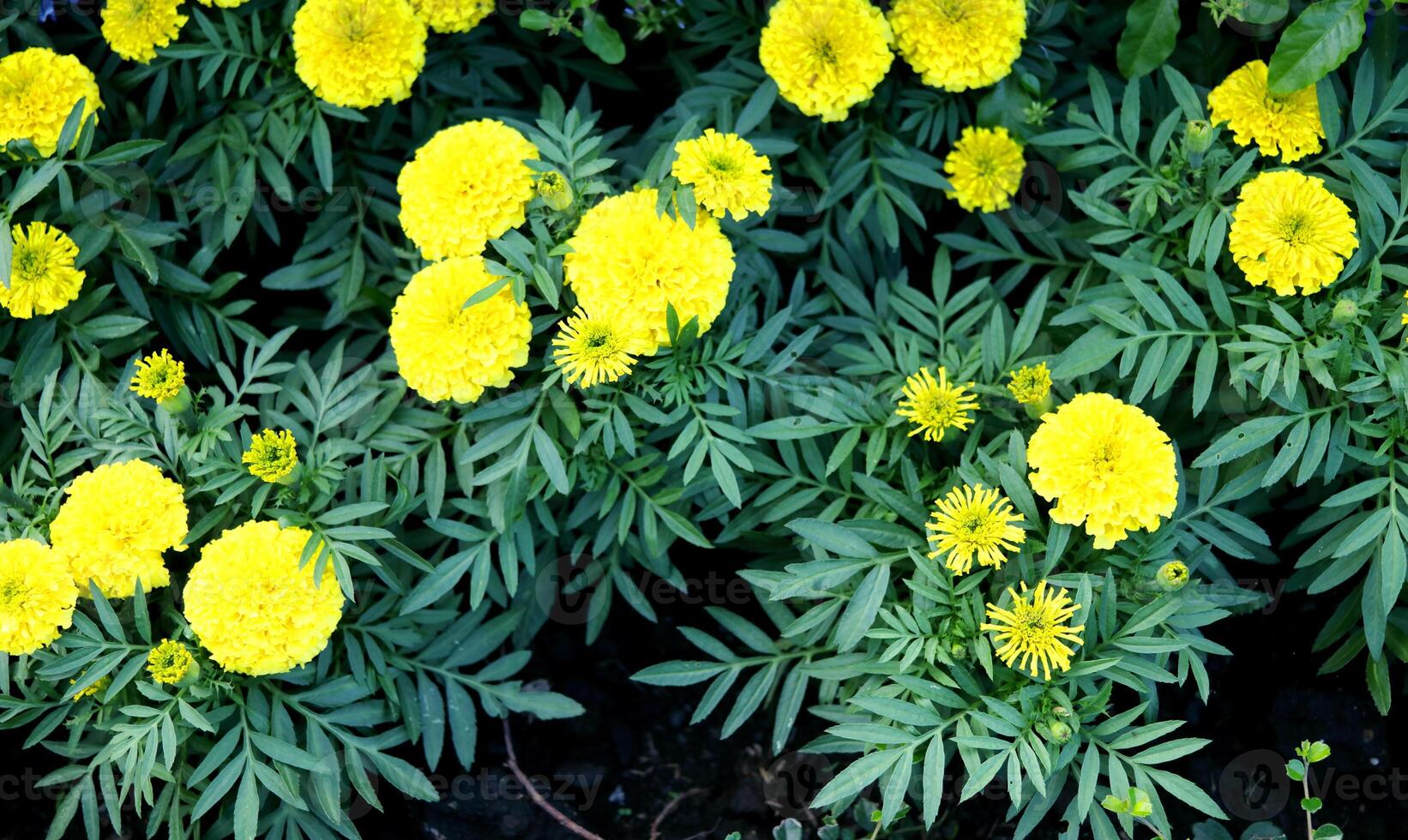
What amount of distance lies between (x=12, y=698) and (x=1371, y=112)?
3170mm

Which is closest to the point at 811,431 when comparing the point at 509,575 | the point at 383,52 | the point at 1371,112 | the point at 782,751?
the point at 509,575

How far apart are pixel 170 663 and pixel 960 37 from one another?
2079mm

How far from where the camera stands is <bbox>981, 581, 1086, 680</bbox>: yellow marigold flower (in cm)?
218

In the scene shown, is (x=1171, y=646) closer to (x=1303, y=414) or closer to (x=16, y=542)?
(x=1303, y=414)

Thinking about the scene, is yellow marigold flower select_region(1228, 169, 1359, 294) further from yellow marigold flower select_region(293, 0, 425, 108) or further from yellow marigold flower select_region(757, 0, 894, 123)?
yellow marigold flower select_region(293, 0, 425, 108)

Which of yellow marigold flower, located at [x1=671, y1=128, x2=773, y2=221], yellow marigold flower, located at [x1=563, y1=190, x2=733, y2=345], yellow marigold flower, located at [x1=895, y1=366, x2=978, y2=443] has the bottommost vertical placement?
yellow marigold flower, located at [x1=895, y1=366, x2=978, y2=443]

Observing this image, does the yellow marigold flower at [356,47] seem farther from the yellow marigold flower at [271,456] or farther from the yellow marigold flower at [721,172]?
the yellow marigold flower at [271,456]

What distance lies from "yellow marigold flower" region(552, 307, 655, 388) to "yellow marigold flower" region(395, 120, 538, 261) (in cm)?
29

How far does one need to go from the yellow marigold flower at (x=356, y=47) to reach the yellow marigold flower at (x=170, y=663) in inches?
47.1

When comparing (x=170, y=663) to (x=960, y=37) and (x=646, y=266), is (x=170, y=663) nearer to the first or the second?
(x=646, y=266)

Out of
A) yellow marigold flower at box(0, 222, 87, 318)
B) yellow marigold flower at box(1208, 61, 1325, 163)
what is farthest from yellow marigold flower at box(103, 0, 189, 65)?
yellow marigold flower at box(1208, 61, 1325, 163)

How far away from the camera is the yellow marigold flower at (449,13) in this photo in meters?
2.78

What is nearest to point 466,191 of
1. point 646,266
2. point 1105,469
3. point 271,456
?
point 646,266

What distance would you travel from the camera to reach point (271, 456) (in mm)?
2381
